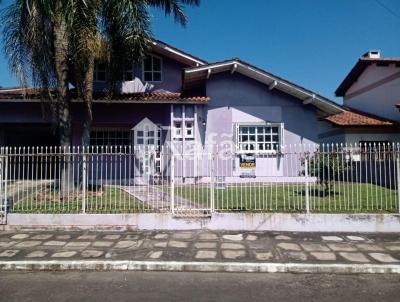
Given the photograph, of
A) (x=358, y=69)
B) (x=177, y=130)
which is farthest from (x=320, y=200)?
(x=358, y=69)

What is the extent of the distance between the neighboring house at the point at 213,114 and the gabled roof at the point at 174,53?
1.6 inches

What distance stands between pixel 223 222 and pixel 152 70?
9728mm

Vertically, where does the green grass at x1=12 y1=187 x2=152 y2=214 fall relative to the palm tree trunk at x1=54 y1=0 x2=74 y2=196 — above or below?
below

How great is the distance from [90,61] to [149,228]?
5.13 metres

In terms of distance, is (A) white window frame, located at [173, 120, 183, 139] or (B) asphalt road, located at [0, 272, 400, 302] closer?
(B) asphalt road, located at [0, 272, 400, 302]

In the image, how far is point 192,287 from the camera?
17.1 ft

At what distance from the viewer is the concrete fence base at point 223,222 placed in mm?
8211

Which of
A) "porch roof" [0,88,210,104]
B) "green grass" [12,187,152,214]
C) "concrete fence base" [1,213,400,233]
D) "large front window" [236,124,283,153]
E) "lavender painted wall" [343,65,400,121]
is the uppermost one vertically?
"lavender painted wall" [343,65,400,121]

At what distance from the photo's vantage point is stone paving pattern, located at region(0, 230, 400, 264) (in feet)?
21.0

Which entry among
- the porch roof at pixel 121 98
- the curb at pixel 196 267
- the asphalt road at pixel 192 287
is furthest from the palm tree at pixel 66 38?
the asphalt road at pixel 192 287

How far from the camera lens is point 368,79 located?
19531 mm

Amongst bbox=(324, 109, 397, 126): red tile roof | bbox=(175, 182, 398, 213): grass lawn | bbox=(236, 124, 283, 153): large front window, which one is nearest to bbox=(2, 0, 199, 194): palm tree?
bbox=(175, 182, 398, 213): grass lawn

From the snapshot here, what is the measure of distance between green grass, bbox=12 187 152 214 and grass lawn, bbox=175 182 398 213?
55.0 inches

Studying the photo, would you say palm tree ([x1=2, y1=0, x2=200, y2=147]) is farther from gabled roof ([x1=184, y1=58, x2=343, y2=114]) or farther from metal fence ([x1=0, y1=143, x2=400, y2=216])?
gabled roof ([x1=184, y1=58, x2=343, y2=114])
